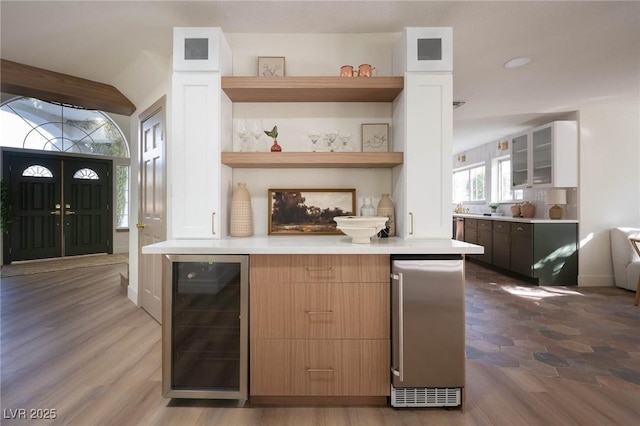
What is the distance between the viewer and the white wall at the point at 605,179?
459cm

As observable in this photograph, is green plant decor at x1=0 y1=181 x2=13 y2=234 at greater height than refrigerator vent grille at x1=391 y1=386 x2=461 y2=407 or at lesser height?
greater

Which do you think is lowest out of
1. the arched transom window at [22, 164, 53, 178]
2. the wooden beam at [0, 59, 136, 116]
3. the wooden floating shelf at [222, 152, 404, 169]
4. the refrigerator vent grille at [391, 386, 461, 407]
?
the refrigerator vent grille at [391, 386, 461, 407]

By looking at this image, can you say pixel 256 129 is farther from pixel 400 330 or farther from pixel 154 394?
pixel 154 394

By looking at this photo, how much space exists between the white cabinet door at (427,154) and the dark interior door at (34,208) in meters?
7.36

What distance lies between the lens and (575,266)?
15.1 ft

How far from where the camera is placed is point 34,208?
20.4 feet

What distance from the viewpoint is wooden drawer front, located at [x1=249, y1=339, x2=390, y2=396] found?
182cm

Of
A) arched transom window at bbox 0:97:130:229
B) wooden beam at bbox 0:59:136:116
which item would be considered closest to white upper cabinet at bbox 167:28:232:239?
wooden beam at bbox 0:59:136:116

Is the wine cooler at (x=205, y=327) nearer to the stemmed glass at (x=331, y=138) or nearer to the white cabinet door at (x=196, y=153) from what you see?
the white cabinet door at (x=196, y=153)

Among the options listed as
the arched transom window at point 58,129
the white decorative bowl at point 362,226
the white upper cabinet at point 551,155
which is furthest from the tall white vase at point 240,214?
the arched transom window at point 58,129

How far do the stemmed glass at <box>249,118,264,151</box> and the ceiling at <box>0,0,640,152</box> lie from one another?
0.71 metres

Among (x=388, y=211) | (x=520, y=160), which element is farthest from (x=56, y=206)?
(x=520, y=160)

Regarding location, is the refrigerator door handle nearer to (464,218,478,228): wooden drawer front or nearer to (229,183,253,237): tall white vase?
(229,183,253,237): tall white vase

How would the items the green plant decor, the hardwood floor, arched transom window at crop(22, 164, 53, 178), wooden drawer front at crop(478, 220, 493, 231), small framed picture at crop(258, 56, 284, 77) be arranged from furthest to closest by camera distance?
arched transom window at crop(22, 164, 53, 178), wooden drawer front at crop(478, 220, 493, 231), the green plant decor, small framed picture at crop(258, 56, 284, 77), the hardwood floor
